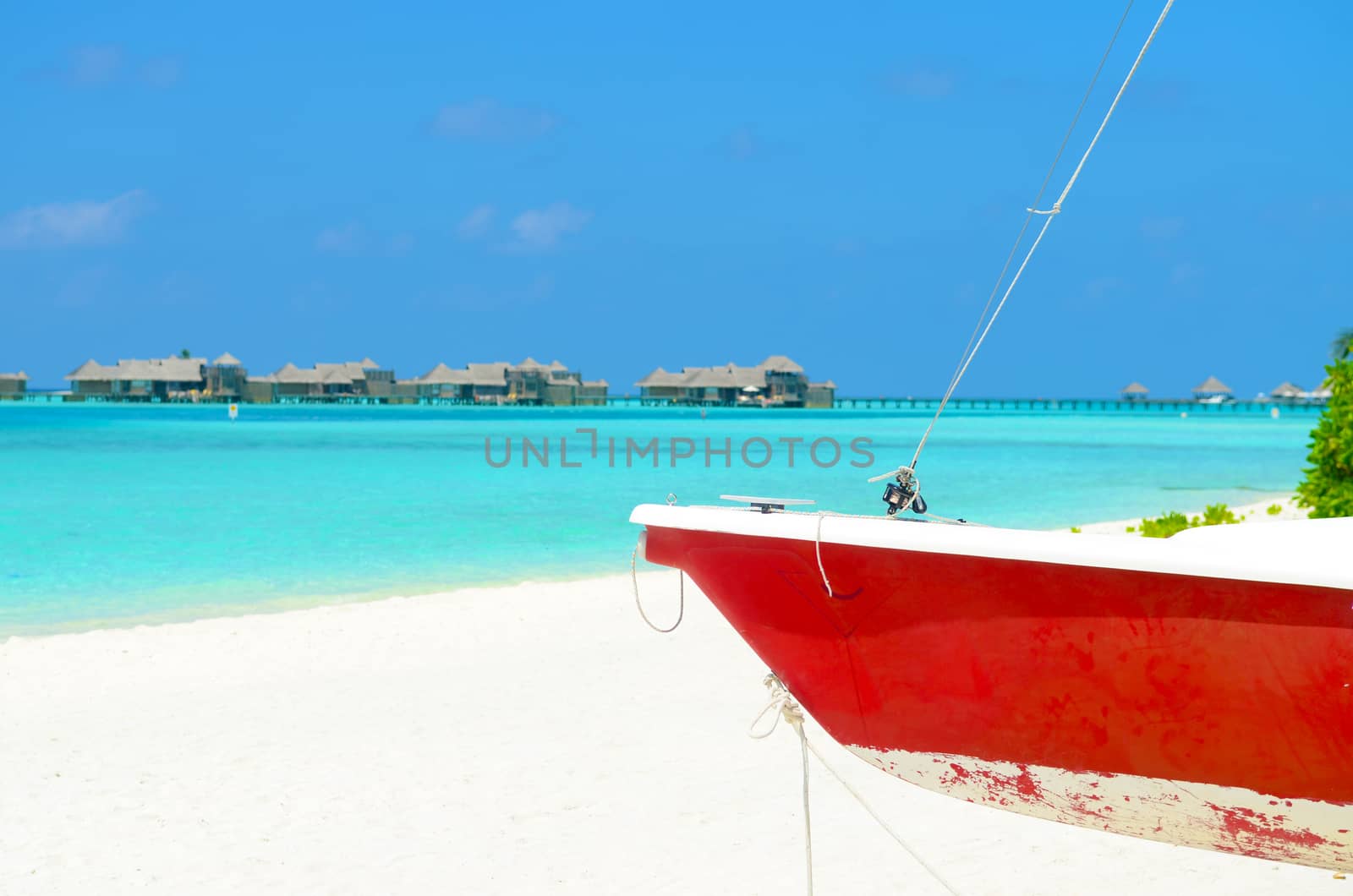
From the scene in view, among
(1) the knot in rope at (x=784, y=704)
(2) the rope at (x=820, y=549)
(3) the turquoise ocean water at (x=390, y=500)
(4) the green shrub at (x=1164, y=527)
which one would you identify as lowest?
(3) the turquoise ocean water at (x=390, y=500)

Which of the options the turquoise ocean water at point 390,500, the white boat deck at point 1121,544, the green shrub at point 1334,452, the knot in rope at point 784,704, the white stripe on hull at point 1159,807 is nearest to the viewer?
the white boat deck at point 1121,544

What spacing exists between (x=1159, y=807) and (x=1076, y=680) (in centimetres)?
42

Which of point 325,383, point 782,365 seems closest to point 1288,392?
point 782,365

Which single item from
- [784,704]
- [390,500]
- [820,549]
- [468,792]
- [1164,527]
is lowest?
[390,500]

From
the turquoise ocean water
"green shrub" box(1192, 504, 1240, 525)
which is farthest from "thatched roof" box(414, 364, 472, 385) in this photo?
"green shrub" box(1192, 504, 1240, 525)

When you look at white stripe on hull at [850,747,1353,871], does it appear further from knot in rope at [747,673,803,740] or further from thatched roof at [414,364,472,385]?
thatched roof at [414,364,472,385]

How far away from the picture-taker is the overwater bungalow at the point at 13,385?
132 meters

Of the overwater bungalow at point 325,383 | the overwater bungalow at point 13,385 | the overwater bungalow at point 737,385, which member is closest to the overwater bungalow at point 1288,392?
the overwater bungalow at point 737,385

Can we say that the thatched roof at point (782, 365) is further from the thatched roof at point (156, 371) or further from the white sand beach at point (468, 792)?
the white sand beach at point (468, 792)

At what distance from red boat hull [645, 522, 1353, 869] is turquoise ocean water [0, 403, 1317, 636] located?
911 cm

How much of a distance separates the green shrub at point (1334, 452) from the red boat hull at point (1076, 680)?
247 inches

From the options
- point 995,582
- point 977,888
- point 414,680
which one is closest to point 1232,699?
point 995,582

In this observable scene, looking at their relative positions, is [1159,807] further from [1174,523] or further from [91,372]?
[91,372]

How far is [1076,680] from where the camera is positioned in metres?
2.77
